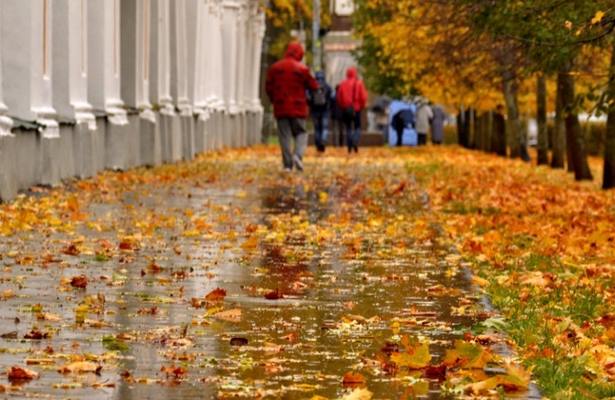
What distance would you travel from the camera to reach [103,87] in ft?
98.1

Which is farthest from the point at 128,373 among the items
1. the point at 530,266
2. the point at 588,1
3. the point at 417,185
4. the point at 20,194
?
the point at 417,185

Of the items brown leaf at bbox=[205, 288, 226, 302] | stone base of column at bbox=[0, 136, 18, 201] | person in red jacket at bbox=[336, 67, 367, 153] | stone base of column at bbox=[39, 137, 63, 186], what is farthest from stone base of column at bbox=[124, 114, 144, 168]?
brown leaf at bbox=[205, 288, 226, 302]

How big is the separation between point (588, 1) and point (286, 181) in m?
11.2

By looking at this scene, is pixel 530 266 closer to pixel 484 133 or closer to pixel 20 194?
pixel 20 194

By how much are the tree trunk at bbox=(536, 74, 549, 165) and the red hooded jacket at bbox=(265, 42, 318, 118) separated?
A: 8.20 meters

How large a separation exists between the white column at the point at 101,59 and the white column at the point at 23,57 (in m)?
5.54

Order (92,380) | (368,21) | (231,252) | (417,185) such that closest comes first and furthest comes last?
(92,380)
(231,252)
(417,185)
(368,21)

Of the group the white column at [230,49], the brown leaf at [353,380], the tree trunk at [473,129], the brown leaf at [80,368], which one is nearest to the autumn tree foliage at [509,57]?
the tree trunk at [473,129]

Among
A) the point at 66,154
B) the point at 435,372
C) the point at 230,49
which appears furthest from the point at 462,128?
the point at 435,372

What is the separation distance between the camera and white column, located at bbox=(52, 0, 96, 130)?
26.5m

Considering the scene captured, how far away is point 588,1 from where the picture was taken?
1908 cm

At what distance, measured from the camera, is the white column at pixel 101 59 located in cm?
2962

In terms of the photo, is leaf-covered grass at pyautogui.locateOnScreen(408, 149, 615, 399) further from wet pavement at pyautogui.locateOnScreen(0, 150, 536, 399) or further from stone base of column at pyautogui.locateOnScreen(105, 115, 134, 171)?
stone base of column at pyautogui.locateOnScreen(105, 115, 134, 171)

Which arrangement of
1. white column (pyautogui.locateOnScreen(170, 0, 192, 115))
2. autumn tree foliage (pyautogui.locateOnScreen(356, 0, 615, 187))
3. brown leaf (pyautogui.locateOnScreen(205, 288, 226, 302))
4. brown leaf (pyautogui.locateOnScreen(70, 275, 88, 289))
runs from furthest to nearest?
white column (pyautogui.locateOnScreen(170, 0, 192, 115))
autumn tree foliage (pyautogui.locateOnScreen(356, 0, 615, 187))
brown leaf (pyautogui.locateOnScreen(70, 275, 88, 289))
brown leaf (pyautogui.locateOnScreen(205, 288, 226, 302))
